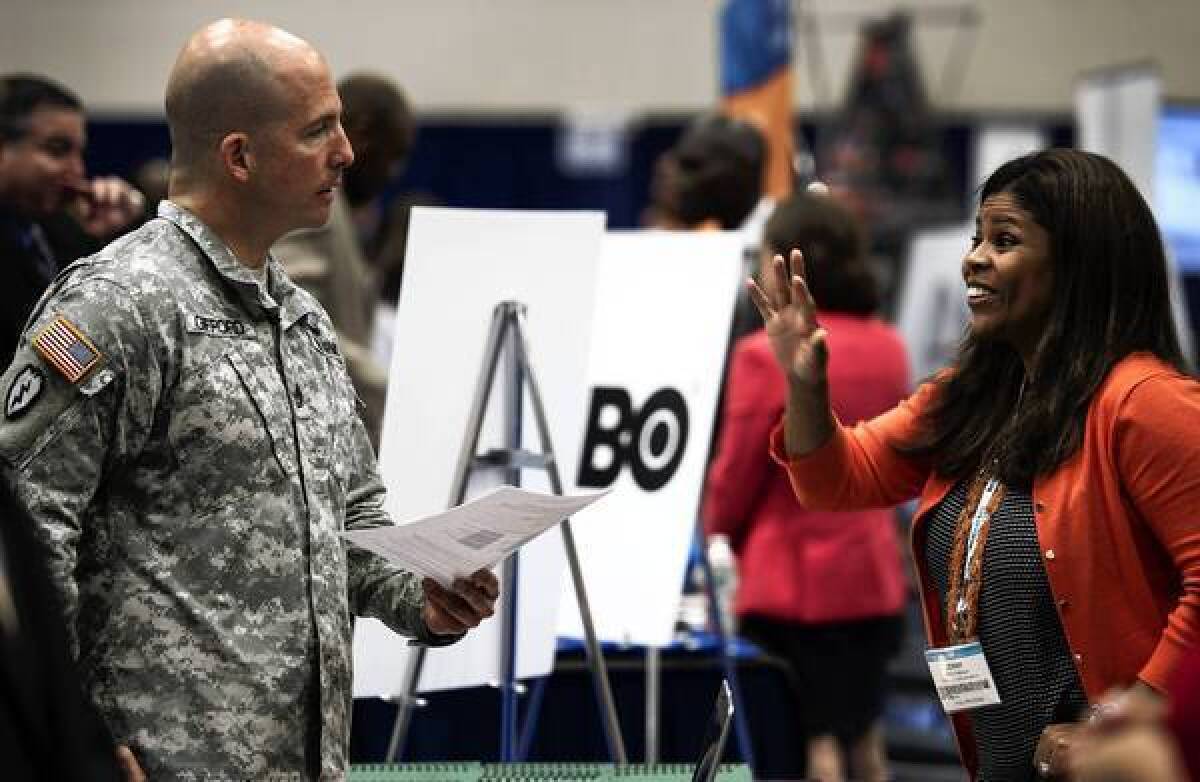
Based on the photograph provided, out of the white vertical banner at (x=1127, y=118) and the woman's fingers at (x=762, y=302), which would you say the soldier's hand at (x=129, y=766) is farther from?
the white vertical banner at (x=1127, y=118)

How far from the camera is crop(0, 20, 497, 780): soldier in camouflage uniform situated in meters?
2.31

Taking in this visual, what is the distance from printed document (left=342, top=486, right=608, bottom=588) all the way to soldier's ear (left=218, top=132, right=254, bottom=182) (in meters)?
0.51

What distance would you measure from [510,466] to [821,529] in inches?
51.6

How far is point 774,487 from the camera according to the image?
15.4 feet

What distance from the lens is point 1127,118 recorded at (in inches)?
367

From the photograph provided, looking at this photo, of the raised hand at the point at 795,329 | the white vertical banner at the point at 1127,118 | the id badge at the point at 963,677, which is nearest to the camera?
the id badge at the point at 963,677

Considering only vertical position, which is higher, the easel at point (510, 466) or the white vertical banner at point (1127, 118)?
the white vertical banner at point (1127, 118)

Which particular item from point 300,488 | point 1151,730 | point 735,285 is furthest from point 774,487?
point 1151,730

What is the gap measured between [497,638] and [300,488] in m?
1.39

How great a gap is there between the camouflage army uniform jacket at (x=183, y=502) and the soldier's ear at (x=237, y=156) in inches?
3.4

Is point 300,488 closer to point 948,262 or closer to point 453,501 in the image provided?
point 453,501

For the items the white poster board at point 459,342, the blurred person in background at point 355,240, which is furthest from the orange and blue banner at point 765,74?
the white poster board at point 459,342

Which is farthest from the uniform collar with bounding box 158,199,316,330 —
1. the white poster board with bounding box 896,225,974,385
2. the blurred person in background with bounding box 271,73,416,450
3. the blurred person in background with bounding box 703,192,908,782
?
the white poster board with bounding box 896,225,974,385

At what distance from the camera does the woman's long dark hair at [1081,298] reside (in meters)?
2.78
